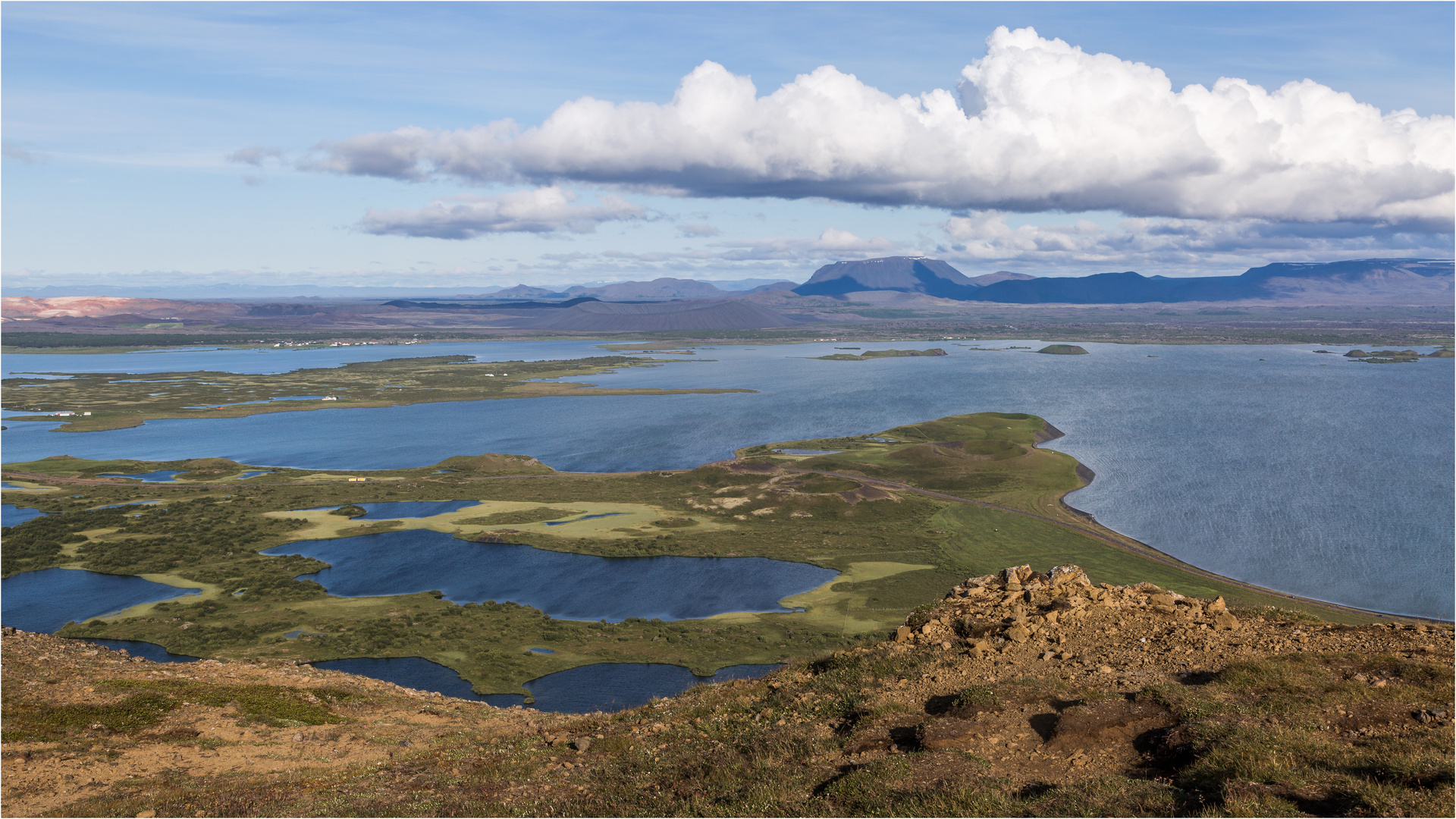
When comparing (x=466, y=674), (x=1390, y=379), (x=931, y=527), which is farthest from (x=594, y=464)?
(x=1390, y=379)

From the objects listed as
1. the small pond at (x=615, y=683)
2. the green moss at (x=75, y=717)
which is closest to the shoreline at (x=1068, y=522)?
the small pond at (x=615, y=683)

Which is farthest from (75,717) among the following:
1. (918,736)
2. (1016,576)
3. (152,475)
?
(152,475)

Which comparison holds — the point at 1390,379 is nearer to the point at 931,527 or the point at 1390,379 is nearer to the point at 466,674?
the point at 931,527

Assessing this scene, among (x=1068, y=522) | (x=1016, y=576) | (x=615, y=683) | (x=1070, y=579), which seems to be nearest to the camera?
(x=1070, y=579)

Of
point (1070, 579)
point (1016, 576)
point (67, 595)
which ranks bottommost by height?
point (67, 595)

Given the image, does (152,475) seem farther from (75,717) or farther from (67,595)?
(75,717)

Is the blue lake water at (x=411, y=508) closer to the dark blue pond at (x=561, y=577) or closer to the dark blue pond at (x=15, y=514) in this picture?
the dark blue pond at (x=561, y=577)
